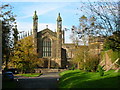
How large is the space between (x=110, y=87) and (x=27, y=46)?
120 feet

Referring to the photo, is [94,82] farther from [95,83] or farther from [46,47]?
[46,47]

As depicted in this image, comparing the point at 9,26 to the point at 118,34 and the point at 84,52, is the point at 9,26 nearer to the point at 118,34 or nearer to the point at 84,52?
the point at 118,34

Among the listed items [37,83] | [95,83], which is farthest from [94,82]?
[37,83]

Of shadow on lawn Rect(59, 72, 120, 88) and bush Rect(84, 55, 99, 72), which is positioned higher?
bush Rect(84, 55, 99, 72)

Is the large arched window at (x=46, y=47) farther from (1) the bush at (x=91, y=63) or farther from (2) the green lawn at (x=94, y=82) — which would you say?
(2) the green lawn at (x=94, y=82)

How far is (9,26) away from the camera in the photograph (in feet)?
85.9

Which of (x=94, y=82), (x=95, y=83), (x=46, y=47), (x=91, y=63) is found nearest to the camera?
(x=95, y=83)

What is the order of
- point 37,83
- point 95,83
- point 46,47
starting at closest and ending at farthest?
point 95,83 < point 37,83 < point 46,47

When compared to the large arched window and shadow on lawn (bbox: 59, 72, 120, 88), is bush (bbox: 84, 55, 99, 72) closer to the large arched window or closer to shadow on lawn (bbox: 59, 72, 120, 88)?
shadow on lawn (bbox: 59, 72, 120, 88)

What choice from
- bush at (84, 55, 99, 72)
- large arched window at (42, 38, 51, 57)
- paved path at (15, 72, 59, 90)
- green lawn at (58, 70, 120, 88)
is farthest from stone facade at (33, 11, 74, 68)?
green lawn at (58, 70, 120, 88)

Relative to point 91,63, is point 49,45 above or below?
above

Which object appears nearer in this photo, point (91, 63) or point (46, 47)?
point (91, 63)

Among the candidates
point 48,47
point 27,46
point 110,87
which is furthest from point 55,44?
point 110,87

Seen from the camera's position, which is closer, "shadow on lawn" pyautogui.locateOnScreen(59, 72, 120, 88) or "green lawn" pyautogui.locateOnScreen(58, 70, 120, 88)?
"shadow on lawn" pyautogui.locateOnScreen(59, 72, 120, 88)
